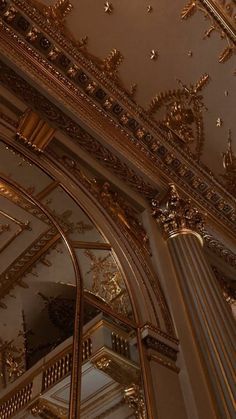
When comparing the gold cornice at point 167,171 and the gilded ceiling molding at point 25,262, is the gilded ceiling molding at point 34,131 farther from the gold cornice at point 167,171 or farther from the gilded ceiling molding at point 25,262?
the gilded ceiling molding at point 25,262

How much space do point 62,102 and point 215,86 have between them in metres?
1.81

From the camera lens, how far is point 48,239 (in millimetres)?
2789

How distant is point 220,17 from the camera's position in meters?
4.39

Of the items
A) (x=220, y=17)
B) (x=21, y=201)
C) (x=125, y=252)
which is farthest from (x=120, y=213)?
(x=220, y=17)

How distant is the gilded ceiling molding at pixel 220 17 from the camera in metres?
4.29

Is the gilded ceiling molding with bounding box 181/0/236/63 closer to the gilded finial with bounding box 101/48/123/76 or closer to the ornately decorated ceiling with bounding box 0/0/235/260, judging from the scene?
the ornately decorated ceiling with bounding box 0/0/235/260

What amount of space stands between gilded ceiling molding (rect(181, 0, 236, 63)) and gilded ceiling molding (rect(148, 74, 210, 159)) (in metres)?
0.32

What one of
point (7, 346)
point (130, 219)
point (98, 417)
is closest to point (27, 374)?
point (7, 346)

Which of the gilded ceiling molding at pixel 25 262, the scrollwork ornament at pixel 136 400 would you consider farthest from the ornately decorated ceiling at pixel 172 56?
the scrollwork ornament at pixel 136 400

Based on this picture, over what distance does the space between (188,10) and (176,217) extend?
1.91m

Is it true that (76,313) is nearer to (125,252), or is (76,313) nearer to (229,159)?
(125,252)

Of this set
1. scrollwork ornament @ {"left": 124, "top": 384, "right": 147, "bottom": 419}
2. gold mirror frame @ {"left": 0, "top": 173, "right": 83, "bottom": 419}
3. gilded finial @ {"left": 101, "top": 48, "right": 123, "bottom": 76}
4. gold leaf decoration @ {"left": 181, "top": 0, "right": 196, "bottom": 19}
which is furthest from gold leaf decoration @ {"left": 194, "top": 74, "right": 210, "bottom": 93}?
scrollwork ornament @ {"left": 124, "top": 384, "right": 147, "bottom": 419}

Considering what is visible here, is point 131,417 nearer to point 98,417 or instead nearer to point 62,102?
point 98,417

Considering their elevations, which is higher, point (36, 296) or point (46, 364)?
point (36, 296)
